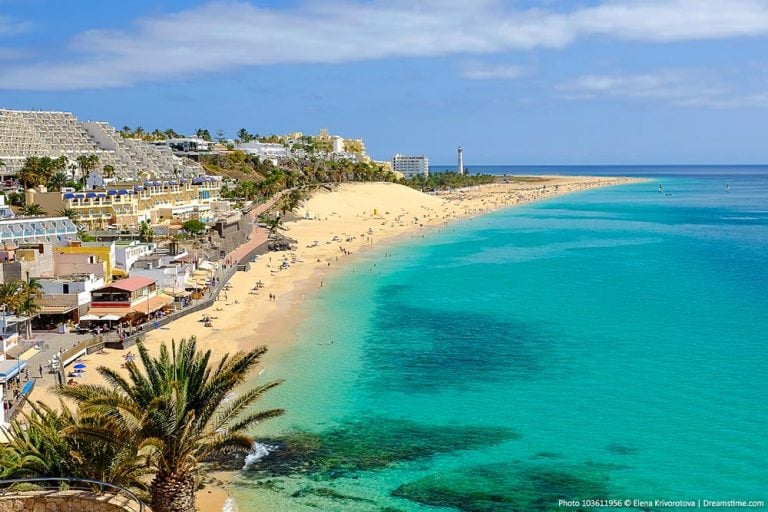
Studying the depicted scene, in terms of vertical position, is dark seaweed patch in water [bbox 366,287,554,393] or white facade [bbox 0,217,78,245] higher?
white facade [bbox 0,217,78,245]

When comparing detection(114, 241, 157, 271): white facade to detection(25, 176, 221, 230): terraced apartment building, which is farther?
detection(25, 176, 221, 230): terraced apartment building

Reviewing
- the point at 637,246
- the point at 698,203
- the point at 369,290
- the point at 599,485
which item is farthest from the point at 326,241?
the point at 698,203

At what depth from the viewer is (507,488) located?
21.8 metres

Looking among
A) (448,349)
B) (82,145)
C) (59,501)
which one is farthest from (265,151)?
(59,501)

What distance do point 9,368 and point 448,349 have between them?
64.3ft

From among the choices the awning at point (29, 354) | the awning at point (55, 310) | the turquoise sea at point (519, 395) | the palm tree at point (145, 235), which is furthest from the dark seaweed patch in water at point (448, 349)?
A: the palm tree at point (145, 235)

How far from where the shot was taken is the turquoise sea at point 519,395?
21.9 meters

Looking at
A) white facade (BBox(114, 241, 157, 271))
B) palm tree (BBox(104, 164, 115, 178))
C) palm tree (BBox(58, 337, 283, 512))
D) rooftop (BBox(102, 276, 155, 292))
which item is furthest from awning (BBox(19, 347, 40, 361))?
palm tree (BBox(104, 164, 115, 178))

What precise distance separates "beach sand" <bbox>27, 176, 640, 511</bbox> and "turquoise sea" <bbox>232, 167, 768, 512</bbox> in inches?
79.0

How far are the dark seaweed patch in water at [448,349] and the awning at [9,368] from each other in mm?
13283

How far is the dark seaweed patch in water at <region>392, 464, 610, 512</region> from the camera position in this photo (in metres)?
20.8

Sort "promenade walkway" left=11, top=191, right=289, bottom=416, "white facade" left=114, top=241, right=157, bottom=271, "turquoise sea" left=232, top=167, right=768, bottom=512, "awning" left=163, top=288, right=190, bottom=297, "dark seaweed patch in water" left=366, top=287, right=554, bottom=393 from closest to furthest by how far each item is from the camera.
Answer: "turquoise sea" left=232, top=167, right=768, bottom=512, "promenade walkway" left=11, top=191, right=289, bottom=416, "dark seaweed patch in water" left=366, top=287, right=554, bottom=393, "awning" left=163, top=288, right=190, bottom=297, "white facade" left=114, top=241, right=157, bottom=271

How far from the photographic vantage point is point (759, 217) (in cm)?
12288

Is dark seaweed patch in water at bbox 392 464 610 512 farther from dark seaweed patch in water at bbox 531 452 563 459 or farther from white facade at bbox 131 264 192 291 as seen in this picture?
white facade at bbox 131 264 192 291
